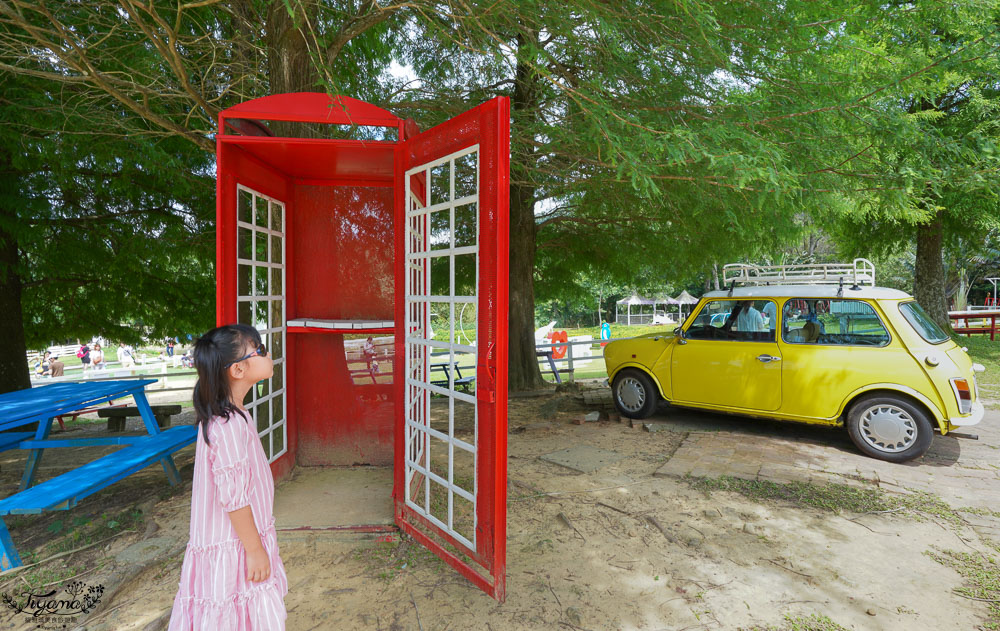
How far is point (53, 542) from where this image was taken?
3.82 m

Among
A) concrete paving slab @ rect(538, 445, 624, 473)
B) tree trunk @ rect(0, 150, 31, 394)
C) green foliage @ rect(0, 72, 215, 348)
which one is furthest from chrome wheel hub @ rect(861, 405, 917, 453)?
tree trunk @ rect(0, 150, 31, 394)

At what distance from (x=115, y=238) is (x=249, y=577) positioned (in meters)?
7.45

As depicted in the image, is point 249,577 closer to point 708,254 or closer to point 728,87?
point 728,87

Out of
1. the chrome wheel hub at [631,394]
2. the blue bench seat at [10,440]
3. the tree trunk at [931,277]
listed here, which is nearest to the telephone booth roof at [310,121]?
the blue bench seat at [10,440]

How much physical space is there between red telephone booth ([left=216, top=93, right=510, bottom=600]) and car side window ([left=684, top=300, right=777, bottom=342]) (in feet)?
11.3

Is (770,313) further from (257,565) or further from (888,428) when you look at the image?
(257,565)

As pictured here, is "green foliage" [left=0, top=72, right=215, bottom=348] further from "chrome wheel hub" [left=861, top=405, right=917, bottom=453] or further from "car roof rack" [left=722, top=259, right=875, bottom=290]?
"chrome wheel hub" [left=861, top=405, right=917, bottom=453]

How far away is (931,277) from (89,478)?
712 inches

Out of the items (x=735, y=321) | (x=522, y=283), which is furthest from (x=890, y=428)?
(x=522, y=283)

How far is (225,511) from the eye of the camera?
2.01 m

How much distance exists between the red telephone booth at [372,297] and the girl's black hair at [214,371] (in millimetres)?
1299

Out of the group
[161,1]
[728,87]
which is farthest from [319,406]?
[728,87]

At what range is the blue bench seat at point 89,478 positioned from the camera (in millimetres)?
3223

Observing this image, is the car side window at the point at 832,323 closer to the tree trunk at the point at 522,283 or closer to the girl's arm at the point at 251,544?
the tree trunk at the point at 522,283
